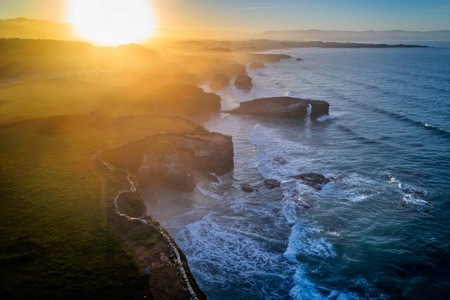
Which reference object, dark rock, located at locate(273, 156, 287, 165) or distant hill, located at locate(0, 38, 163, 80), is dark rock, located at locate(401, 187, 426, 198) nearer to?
dark rock, located at locate(273, 156, 287, 165)

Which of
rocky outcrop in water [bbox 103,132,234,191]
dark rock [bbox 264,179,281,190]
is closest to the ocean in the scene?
dark rock [bbox 264,179,281,190]

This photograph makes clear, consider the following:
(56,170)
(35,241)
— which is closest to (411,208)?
(35,241)

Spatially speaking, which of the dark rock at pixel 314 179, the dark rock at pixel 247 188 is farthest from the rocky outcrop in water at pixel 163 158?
the dark rock at pixel 314 179

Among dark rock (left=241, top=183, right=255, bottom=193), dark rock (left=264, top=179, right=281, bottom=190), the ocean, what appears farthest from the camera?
dark rock (left=264, top=179, right=281, bottom=190)

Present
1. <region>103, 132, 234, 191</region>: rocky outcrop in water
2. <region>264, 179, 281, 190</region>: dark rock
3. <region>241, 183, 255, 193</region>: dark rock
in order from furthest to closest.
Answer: <region>264, 179, 281, 190</region>: dark rock < <region>241, 183, 255, 193</region>: dark rock < <region>103, 132, 234, 191</region>: rocky outcrop in water

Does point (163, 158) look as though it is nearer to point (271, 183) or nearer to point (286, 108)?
point (271, 183)
